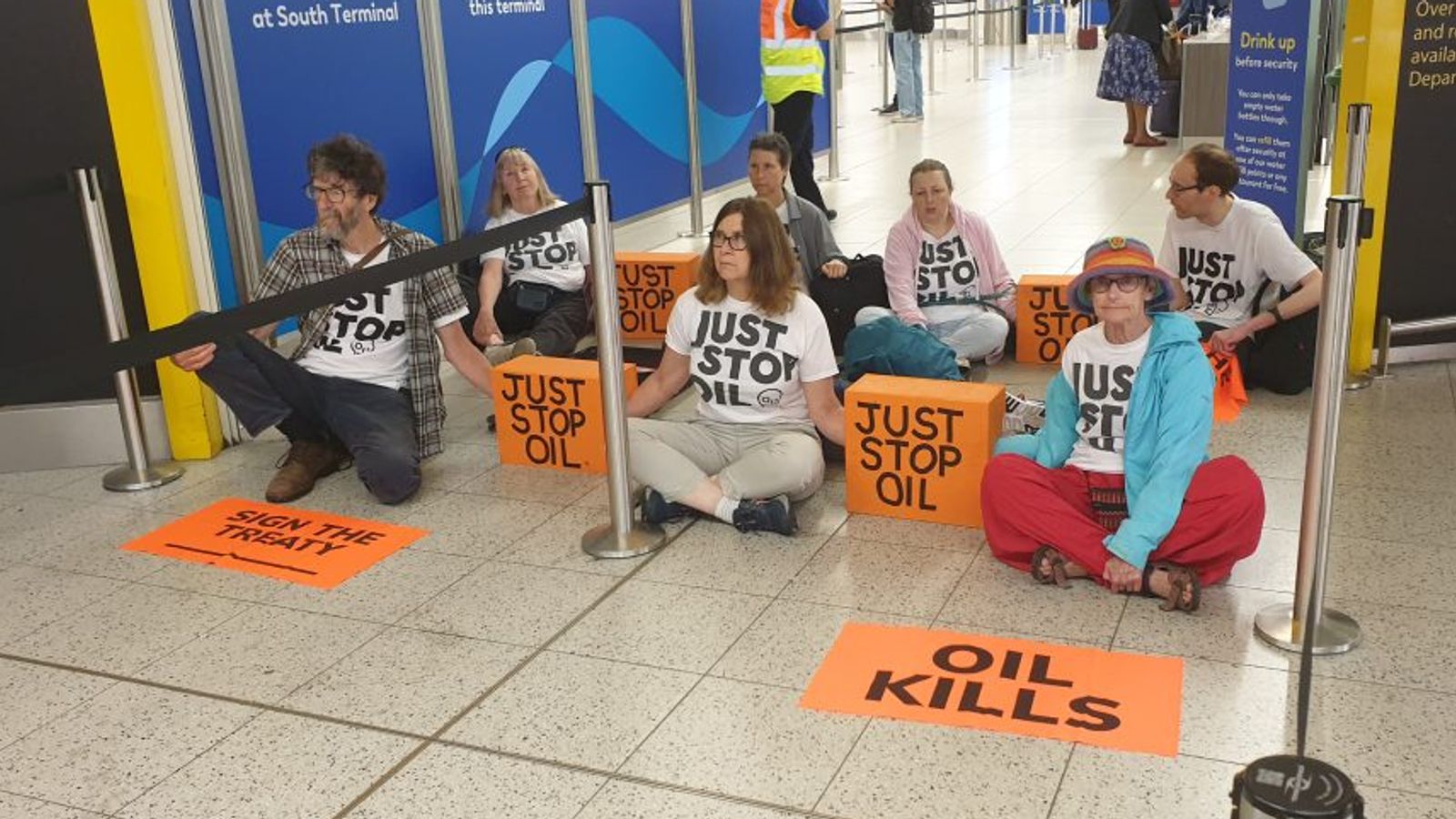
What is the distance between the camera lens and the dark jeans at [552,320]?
6213 mm

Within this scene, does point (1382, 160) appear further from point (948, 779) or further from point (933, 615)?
point (948, 779)

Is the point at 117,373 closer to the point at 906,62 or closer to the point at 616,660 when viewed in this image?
the point at 616,660

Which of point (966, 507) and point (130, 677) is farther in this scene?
point (966, 507)

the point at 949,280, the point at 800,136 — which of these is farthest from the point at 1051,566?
the point at 800,136

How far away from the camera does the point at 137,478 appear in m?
5.08

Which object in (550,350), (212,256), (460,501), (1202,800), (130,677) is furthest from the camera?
(550,350)

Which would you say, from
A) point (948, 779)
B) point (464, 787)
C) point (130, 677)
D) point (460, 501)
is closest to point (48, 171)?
point (460, 501)

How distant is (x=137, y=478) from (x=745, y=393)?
2222mm

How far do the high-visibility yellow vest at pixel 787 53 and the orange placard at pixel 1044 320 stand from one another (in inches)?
136

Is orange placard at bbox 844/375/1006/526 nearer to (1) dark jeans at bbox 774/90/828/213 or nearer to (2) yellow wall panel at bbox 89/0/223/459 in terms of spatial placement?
(2) yellow wall panel at bbox 89/0/223/459

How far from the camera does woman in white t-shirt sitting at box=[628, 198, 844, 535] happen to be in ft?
14.4

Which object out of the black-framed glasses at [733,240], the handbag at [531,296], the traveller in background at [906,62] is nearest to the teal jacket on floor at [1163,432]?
the black-framed glasses at [733,240]

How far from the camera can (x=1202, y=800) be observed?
2.84 meters

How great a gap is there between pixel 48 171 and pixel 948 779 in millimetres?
3834
